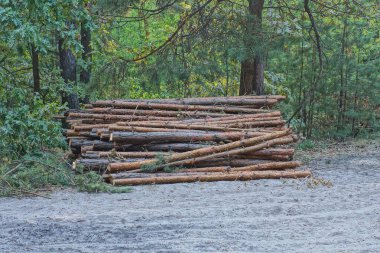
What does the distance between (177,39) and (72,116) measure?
4675mm

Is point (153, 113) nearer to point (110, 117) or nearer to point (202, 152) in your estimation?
point (110, 117)

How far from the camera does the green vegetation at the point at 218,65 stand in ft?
45.5

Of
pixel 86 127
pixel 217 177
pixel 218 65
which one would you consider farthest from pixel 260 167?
pixel 218 65

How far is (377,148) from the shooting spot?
16.2 m

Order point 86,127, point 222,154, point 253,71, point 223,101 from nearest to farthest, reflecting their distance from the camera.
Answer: point 222,154
point 86,127
point 223,101
point 253,71

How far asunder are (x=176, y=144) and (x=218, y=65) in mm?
6701

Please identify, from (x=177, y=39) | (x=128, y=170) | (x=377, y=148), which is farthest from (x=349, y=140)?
(x=128, y=170)

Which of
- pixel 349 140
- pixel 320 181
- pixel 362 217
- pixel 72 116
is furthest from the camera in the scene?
pixel 349 140

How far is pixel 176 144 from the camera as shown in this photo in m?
12.0

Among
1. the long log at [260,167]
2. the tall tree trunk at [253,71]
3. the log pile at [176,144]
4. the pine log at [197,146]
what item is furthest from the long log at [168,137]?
the tall tree trunk at [253,71]

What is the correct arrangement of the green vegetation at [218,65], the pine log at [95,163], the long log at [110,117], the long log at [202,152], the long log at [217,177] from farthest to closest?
Answer: 1. the green vegetation at [218,65]
2. the long log at [110,117]
3. the pine log at [95,163]
4. the long log at [202,152]
5. the long log at [217,177]

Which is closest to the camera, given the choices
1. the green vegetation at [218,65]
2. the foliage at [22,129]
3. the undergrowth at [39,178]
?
the undergrowth at [39,178]

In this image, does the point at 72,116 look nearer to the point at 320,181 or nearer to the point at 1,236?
the point at 320,181

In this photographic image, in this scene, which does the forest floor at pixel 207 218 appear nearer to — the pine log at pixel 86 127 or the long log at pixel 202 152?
the long log at pixel 202 152
